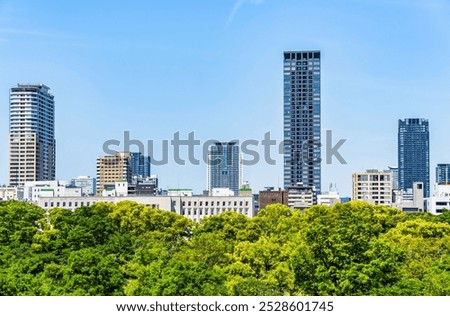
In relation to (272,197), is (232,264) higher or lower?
lower

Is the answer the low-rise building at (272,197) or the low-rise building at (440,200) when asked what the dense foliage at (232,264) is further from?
the low-rise building at (272,197)

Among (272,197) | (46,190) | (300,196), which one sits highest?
(46,190)

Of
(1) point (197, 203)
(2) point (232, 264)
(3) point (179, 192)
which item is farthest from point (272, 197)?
(2) point (232, 264)

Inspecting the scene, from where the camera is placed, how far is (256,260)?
44.5 m

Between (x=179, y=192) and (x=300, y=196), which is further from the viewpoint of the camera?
(x=300, y=196)

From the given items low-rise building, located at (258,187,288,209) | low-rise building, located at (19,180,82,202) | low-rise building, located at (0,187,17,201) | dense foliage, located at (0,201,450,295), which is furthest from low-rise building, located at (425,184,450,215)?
dense foliage, located at (0,201,450,295)

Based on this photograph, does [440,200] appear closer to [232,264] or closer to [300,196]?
[300,196]

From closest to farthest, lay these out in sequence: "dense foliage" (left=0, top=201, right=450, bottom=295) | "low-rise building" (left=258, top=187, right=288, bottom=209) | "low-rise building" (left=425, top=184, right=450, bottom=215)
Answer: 1. "dense foliage" (left=0, top=201, right=450, bottom=295)
2. "low-rise building" (left=425, top=184, right=450, bottom=215)
3. "low-rise building" (left=258, top=187, right=288, bottom=209)

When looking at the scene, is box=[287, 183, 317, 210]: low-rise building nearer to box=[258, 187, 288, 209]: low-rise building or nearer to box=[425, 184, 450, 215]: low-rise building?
box=[258, 187, 288, 209]: low-rise building

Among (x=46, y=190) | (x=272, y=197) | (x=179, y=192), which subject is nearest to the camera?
(x=179, y=192)

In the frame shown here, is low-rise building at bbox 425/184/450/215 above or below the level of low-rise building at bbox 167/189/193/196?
below

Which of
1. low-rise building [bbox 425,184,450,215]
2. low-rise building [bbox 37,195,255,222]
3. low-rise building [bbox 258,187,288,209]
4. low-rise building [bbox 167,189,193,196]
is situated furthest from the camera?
low-rise building [bbox 258,187,288,209]
